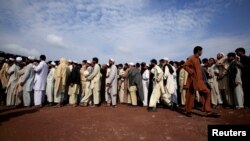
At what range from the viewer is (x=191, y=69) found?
6887 mm

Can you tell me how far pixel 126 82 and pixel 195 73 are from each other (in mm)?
4440

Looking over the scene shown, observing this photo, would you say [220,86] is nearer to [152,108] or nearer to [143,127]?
[152,108]

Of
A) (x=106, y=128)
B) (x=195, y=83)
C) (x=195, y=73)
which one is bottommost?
(x=106, y=128)

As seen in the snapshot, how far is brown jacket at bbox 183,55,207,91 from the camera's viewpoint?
21.9 ft

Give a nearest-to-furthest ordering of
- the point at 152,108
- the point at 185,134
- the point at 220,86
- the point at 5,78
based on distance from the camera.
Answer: the point at 185,134, the point at 152,108, the point at 220,86, the point at 5,78

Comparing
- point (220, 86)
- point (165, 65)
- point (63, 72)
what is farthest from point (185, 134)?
point (63, 72)

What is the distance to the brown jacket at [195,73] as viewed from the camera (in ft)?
21.9

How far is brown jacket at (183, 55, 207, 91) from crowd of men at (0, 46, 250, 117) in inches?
60.5

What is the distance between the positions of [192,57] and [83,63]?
5.59 meters

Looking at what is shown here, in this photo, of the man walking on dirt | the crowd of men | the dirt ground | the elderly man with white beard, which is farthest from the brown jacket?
the elderly man with white beard

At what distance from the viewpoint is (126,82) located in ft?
35.0

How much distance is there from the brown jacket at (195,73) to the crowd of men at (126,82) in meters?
1.54

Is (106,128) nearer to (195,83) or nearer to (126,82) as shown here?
(195,83)

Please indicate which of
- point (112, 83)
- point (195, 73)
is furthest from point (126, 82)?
point (195, 73)
